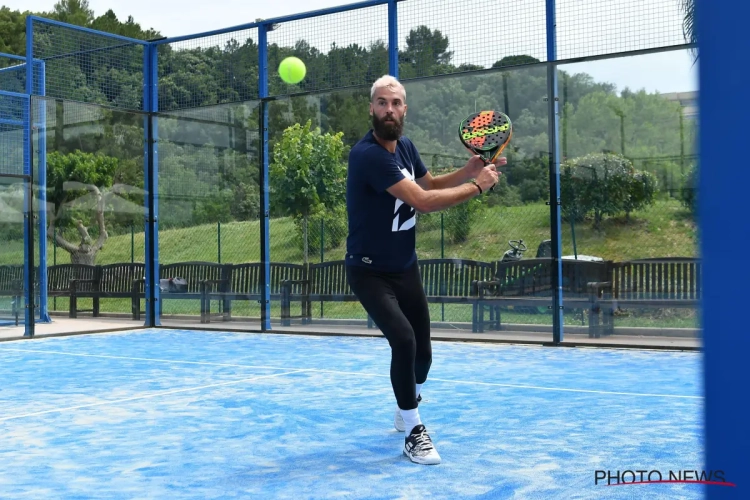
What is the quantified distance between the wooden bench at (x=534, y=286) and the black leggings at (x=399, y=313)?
17.0 ft

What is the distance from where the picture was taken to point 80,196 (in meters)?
12.7

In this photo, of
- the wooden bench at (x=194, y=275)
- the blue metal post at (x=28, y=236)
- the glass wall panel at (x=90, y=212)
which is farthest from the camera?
the wooden bench at (x=194, y=275)

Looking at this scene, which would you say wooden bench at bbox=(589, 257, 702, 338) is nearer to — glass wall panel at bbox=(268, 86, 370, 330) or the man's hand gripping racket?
glass wall panel at bbox=(268, 86, 370, 330)

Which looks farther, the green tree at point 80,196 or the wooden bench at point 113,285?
the wooden bench at point 113,285

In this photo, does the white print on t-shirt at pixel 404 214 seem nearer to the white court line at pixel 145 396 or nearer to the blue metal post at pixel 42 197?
the white court line at pixel 145 396

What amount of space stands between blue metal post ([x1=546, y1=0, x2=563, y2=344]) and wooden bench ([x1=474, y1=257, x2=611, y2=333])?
2.7 inches

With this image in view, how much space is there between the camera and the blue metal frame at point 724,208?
3.22 ft

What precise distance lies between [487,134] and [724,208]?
3.46 meters

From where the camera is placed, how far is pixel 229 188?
12.1m

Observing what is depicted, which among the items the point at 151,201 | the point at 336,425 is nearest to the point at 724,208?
the point at 336,425

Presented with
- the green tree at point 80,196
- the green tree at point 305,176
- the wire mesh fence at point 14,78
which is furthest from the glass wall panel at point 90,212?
the green tree at point 305,176

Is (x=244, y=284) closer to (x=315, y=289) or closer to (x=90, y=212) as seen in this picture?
(x=315, y=289)

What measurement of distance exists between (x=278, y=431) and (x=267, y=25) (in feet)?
24.8

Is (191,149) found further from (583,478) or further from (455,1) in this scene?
(583,478)
